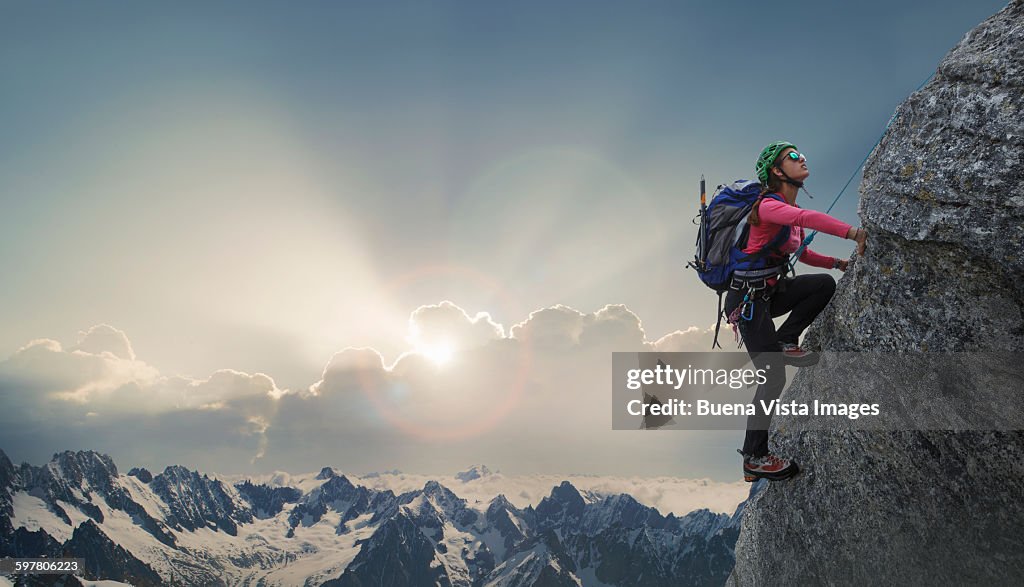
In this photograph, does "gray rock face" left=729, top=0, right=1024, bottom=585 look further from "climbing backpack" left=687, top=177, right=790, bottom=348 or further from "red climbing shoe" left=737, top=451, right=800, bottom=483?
"climbing backpack" left=687, top=177, right=790, bottom=348

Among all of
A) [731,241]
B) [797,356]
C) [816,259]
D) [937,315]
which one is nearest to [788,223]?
[731,241]

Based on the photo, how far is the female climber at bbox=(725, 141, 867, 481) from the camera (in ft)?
28.0

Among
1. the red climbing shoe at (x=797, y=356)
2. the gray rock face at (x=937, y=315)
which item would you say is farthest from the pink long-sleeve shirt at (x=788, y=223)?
the red climbing shoe at (x=797, y=356)

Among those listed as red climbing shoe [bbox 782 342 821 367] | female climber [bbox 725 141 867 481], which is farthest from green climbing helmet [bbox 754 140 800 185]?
red climbing shoe [bbox 782 342 821 367]

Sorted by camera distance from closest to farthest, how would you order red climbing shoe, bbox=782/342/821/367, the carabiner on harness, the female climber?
the female climber
the carabiner on harness
red climbing shoe, bbox=782/342/821/367

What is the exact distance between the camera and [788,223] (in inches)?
302

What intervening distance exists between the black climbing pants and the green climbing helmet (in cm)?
180

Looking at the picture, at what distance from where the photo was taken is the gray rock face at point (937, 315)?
6527mm

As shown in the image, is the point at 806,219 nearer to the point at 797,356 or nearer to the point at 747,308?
the point at 747,308

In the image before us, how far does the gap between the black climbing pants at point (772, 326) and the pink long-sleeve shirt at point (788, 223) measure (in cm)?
70

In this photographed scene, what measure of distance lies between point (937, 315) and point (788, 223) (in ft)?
7.53

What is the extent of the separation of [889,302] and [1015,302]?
1.41 metres

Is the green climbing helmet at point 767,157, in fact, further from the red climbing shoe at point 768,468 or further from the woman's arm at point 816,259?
the red climbing shoe at point 768,468

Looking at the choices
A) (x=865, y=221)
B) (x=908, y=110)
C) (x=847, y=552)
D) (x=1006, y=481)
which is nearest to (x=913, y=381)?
(x=1006, y=481)
